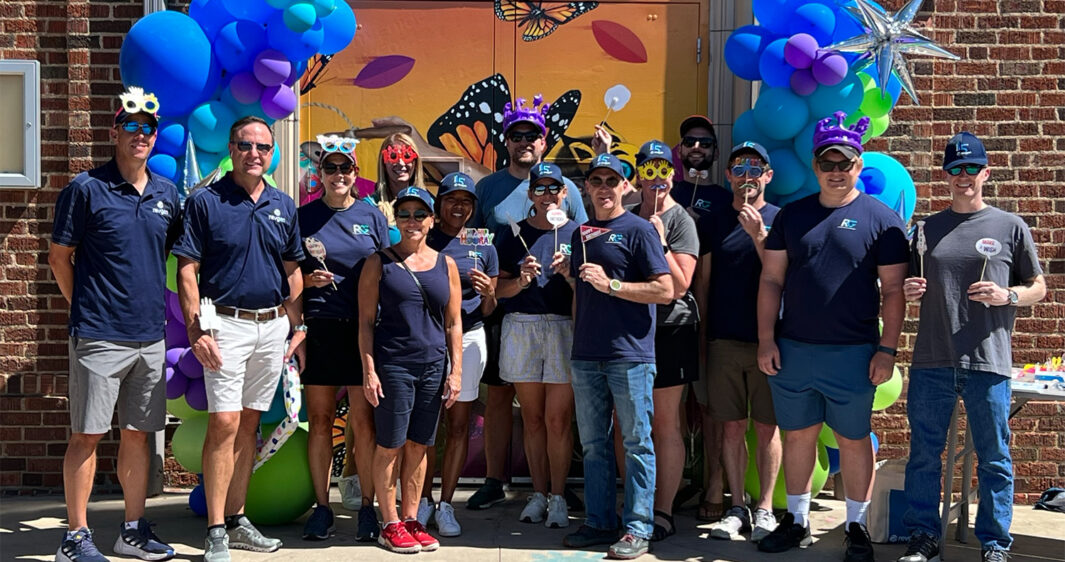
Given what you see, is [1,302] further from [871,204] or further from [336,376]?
[871,204]

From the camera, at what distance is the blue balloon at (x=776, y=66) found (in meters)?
6.03

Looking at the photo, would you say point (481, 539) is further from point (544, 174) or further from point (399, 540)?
point (544, 174)

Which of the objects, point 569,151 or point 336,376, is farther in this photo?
point 569,151

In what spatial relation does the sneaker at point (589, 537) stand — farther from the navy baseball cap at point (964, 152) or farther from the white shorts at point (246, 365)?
the navy baseball cap at point (964, 152)

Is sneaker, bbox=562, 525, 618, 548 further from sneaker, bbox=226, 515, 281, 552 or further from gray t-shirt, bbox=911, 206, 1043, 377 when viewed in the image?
gray t-shirt, bbox=911, 206, 1043, 377

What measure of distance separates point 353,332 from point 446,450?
2.95ft

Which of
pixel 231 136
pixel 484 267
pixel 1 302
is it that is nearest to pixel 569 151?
pixel 484 267

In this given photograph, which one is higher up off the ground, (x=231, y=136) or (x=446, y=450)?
(x=231, y=136)

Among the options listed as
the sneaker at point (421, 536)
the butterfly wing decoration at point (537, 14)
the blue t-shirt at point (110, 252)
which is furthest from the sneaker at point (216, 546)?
the butterfly wing decoration at point (537, 14)

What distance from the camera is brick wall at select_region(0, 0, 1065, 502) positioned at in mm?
6961

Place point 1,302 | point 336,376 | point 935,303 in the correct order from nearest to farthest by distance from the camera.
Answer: point 935,303 → point 336,376 → point 1,302

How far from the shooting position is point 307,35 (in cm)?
583

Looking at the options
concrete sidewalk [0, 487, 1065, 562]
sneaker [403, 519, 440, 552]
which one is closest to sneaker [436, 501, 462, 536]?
concrete sidewalk [0, 487, 1065, 562]

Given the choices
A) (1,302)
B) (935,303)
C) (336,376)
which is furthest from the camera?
(1,302)
